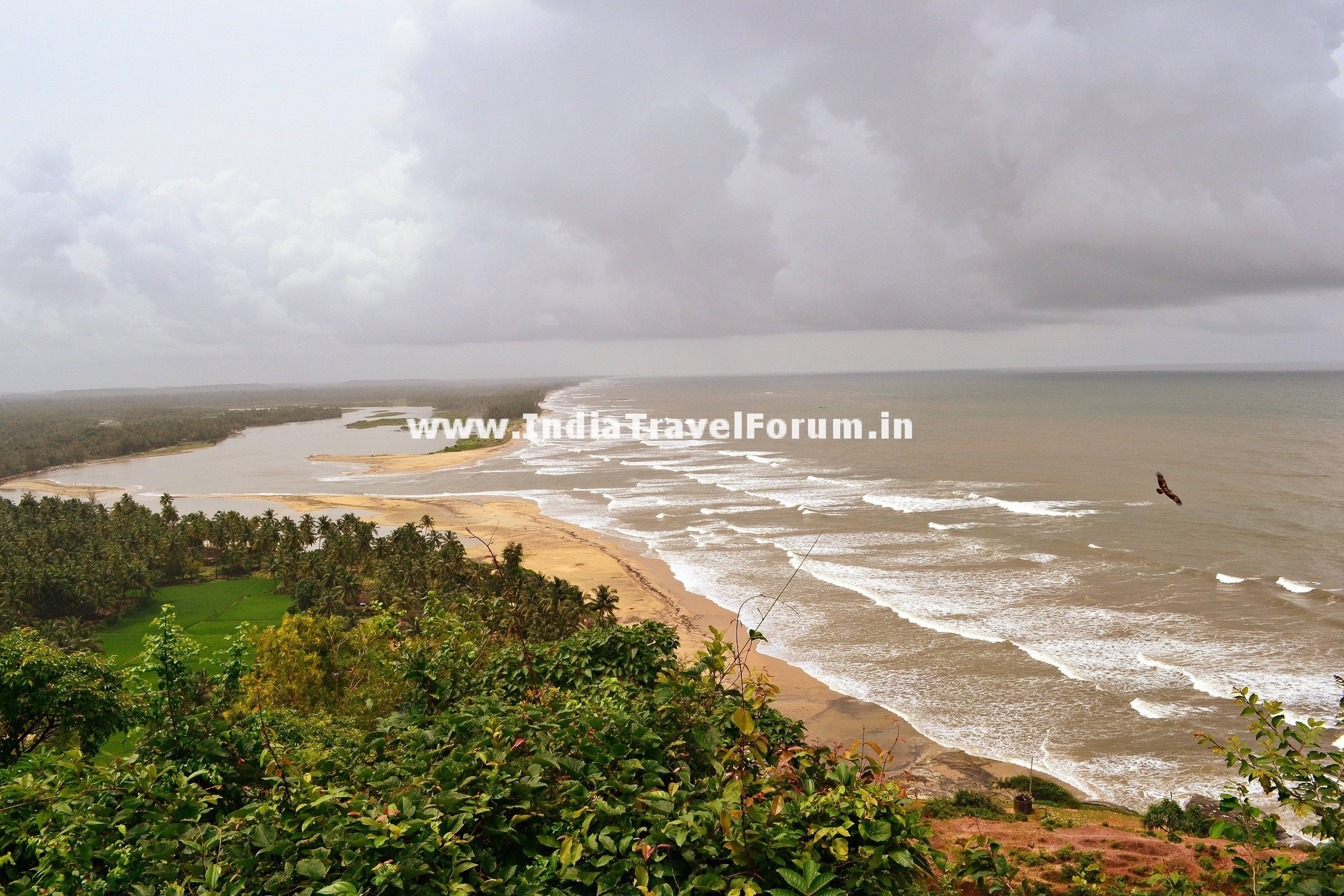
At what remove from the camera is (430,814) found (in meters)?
4.53

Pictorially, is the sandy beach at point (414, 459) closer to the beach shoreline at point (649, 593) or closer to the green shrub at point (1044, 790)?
the beach shoreline at point (649, 593)

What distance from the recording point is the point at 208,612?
160 feet

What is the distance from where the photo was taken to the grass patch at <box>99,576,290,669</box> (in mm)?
41656

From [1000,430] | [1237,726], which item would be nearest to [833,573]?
[1237,726]

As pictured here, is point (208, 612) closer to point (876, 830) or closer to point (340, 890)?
point (340, 890)

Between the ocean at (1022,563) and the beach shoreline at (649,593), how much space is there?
3.06ft

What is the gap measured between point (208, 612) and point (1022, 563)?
2081 inches

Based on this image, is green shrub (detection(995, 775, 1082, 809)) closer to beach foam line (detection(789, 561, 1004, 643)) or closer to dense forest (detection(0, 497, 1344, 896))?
beach foam line (detection(789, 561, 1004, 643))

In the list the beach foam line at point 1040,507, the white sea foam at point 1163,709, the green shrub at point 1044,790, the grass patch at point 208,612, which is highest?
the beach foam line at point 1040,507

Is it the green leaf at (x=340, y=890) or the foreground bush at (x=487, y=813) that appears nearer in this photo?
the green leaf at (x=340, y=890)

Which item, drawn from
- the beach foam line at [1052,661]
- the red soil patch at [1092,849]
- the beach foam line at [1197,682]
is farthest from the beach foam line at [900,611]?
the red soil patch at [1092,849]

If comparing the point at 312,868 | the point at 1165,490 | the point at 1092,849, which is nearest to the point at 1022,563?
the point at 1092,849

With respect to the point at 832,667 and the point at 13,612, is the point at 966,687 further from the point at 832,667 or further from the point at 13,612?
the point at 13,612

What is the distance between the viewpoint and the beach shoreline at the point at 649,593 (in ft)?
76.5
